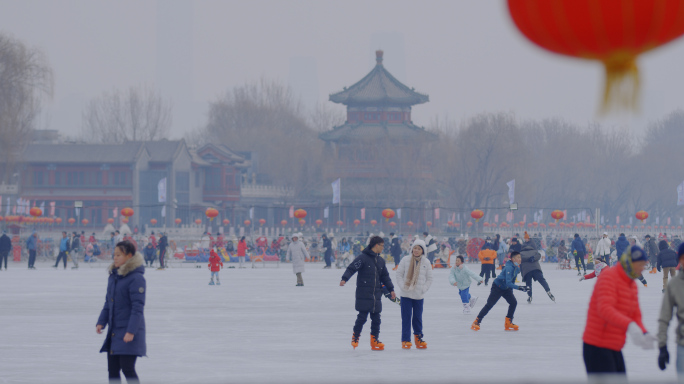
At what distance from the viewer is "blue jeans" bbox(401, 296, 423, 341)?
12.2 metres

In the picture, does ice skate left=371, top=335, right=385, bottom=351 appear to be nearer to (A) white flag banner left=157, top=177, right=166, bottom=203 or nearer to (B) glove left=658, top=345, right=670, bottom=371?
(B) glove left=658, top=345, right=670, bottom=371

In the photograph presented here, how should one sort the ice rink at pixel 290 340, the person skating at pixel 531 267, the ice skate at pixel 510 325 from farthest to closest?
Answer: the person skating at pixel 531 267
the ice skate at pixel 510 325
the ice rink at pixel 290 340

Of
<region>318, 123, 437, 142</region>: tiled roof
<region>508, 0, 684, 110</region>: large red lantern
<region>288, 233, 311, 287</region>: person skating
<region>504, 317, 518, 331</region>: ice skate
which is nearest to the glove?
<region>508, 0, 684, 110</region>: large red lantern

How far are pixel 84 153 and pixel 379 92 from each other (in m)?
20.6

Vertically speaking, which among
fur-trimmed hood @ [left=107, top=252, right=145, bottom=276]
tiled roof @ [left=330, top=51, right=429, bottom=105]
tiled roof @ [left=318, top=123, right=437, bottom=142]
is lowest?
fur-trimmed hood @ [left=107, top=252, right=145, bottom=276]

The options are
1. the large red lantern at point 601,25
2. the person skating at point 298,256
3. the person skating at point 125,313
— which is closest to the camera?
the large red lantern at point 601,25

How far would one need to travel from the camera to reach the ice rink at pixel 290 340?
10133 millimetres

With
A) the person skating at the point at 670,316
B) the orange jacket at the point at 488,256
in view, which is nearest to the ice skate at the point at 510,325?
the person skating at the point at 670,316

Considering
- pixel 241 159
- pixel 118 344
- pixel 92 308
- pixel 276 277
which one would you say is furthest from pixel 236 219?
pixel 118 344

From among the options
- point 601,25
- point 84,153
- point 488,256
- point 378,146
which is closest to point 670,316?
point 601,25

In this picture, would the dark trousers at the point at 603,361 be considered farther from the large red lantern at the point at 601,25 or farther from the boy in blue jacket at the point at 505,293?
the boy in blue jacket at the point at 505,293

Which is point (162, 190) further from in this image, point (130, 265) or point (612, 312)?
point (612, 312)

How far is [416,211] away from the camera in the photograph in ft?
226

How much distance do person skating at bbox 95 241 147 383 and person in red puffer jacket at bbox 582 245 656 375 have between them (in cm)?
308
